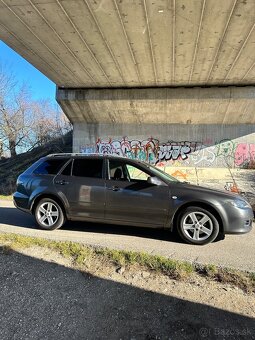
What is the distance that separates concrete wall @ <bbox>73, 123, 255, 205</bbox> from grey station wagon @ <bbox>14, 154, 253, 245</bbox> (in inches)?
398

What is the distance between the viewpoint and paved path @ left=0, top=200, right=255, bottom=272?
4859 mm

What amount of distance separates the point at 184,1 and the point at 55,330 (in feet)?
23.8

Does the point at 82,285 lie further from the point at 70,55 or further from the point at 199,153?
the point at 199,153

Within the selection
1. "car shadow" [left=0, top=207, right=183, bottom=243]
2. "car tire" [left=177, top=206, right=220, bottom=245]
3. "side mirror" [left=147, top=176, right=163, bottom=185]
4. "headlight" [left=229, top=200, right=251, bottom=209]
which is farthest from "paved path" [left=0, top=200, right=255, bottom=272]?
"side mirror" [left=147, top=176, right=163, bottom=185]

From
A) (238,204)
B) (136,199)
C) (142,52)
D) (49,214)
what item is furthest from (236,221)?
(142,52)

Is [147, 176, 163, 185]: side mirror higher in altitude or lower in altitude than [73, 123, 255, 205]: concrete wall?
lower

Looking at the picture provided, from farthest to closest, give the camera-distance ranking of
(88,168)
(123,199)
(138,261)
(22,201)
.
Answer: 1. (22,201)
2. (88,168)
3. (123,199)
4. (138,261)

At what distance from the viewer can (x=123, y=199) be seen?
6.00 meters

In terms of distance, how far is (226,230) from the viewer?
18.1ft

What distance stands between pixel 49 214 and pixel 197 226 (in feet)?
9.88

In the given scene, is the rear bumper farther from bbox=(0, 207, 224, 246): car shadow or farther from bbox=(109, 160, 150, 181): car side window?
bbox=(109, 160, 150, 181): car side window

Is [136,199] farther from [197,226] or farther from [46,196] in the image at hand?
[46,196]

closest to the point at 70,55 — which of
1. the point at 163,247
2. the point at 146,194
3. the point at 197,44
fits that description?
the point at 197,44

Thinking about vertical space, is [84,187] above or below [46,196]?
above
